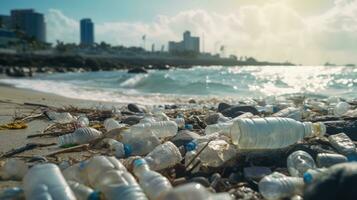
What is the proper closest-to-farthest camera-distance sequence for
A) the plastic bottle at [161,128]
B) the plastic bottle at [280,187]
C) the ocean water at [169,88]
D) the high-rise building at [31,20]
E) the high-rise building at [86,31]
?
1. the plastic bottle at [280,187]
2. the plastic bottle at [161,128]
3. the ocean water at [169,88]
4. the high-rise building at [31,20]
5. the high-rise building at [86,31]

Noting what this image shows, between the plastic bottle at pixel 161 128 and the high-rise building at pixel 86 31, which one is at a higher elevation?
the high-rise building at pixel 86 31

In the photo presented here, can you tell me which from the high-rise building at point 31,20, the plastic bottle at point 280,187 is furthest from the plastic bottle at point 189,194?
the high-rise building at point 31,20

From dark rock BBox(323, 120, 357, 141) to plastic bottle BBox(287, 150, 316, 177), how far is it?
108cm

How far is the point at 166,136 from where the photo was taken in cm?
373

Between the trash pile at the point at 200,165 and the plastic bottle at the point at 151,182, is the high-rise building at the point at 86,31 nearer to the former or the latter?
the trash pile at the point at 200,165

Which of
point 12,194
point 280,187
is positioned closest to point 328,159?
point 280,187

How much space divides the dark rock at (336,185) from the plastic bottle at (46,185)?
1120 mm

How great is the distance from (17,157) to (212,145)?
1.60 metres

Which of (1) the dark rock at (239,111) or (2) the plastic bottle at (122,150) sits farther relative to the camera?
(1) the dark rock at (239,111)

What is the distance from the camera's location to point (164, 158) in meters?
2.64

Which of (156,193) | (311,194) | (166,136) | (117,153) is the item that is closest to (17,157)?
(117,153)

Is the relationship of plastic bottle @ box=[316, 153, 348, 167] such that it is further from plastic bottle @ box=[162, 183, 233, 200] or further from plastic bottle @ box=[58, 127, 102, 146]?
plastic bottle @ box=[58, 127, 102, 146]

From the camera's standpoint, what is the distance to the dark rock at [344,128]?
11.7 ft

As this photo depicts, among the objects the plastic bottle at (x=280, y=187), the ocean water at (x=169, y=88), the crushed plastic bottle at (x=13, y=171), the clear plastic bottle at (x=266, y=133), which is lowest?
the ocean water at (x=169, y=88)
